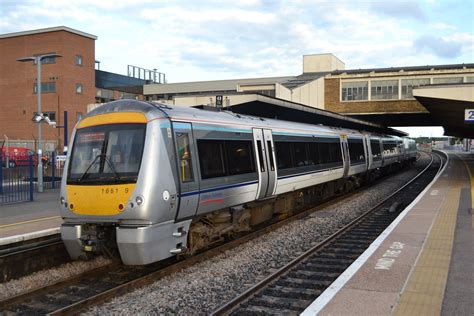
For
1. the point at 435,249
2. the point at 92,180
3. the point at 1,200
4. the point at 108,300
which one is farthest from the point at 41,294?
the point at 1,200

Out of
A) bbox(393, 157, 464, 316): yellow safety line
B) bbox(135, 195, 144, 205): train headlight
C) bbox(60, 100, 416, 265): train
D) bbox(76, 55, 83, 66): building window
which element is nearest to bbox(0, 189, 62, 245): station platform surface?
bbox(60, 100, 416, 265): train

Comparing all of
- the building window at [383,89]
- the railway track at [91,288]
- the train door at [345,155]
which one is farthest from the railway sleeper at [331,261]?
the building window at [383,89]

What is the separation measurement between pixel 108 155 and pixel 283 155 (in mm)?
5781

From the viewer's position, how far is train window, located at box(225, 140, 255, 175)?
977cm

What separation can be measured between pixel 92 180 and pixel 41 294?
1912mm

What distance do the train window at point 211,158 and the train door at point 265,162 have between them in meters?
1.72

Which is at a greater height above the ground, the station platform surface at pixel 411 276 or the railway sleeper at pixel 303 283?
the station platform surface at pixel 411 276

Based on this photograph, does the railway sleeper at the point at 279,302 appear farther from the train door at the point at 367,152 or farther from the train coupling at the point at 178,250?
the train door at the point at 367,152

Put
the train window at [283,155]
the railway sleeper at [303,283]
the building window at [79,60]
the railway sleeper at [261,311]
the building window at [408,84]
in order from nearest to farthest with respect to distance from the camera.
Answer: the railway sleeper at [261,311] → the railway sleeper at [303,283] → the train window at [283,155] → the building window at [408,84] → the building window at [79,60]

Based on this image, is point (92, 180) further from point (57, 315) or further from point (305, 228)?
point (305, 228)

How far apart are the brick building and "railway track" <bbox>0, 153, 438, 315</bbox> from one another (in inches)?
1604

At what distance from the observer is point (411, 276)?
6.73m

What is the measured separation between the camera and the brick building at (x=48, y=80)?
161ft

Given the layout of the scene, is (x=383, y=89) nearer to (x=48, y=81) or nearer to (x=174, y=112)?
(x=48, y=81)
